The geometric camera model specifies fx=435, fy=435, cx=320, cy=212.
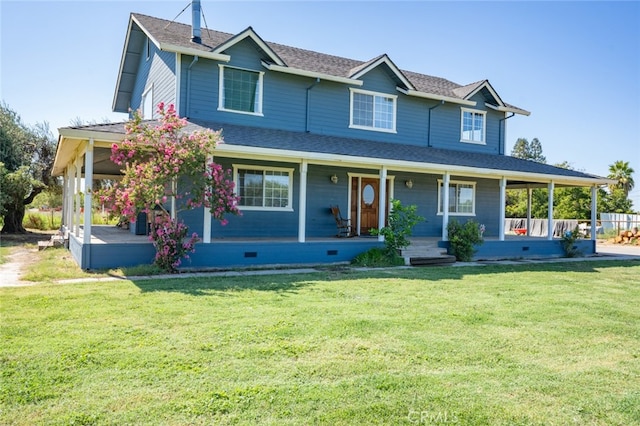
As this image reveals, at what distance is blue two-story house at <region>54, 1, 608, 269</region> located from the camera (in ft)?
38.3

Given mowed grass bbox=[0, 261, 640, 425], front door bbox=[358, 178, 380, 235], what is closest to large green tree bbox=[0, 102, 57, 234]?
mowed grass bbox=[0, 261, 640, 425]

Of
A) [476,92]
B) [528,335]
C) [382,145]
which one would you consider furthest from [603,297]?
[476,92]

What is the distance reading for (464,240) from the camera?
13.6m

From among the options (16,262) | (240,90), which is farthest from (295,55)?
(16,262)

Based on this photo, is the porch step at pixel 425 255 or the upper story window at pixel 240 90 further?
the upper story window at pixel 240 90

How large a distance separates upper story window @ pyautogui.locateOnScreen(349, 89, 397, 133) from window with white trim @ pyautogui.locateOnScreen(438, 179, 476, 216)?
3.18m

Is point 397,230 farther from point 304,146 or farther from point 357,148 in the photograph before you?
point 304,146

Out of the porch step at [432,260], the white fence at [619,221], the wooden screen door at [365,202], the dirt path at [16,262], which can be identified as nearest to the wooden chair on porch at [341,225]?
the wooden screen door at [365,202]

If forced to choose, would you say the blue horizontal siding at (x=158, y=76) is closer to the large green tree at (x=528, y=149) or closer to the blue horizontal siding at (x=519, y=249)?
the blue horizontal siding at (x=519, y=249)

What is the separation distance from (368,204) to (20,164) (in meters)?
17.3

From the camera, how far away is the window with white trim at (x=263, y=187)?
44.3ft

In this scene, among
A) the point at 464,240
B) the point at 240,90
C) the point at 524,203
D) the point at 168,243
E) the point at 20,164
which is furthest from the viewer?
the point at 524,203

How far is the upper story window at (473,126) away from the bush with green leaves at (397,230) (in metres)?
6.90

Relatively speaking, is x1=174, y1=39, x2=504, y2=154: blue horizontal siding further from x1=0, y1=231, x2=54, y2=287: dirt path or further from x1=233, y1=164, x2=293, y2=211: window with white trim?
x1=0, y1=231, x2=54, y2=287: dirt path
